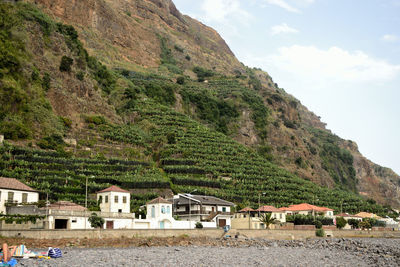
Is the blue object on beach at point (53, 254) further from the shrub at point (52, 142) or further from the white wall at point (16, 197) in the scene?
the shrub at point (52, 142)

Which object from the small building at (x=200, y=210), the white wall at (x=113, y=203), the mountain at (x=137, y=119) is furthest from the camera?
the mountain at (x=137, y=119)

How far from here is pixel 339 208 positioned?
330ft

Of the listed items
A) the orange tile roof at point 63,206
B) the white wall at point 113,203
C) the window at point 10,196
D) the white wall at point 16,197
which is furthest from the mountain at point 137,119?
the orange tile roof at point 63,206

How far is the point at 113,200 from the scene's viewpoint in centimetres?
6203

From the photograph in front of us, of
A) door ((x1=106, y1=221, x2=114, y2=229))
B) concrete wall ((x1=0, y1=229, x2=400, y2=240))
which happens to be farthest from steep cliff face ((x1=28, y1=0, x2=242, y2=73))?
concrete wall ((x1=0, y1=229, x2=400, y2=240))

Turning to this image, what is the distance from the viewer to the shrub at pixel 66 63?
96562 millimetres

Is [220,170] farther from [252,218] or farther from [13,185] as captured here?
[13,185]

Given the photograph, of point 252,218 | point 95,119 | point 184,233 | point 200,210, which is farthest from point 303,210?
point 95,119

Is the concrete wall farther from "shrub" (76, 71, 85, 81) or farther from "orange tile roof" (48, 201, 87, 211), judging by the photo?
"shrub" (76, 71, 85, 81)

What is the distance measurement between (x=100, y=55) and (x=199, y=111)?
36547mm

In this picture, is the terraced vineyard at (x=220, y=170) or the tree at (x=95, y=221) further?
the terraced vineyard at (x=220, y=170)

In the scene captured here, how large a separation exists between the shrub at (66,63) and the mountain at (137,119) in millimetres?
222

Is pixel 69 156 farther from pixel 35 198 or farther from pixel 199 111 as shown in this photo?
pixel 199 111

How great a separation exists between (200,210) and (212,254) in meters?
27.1
